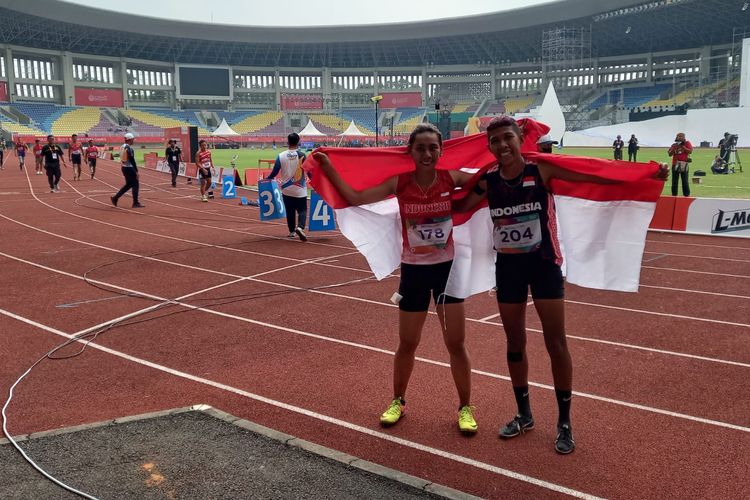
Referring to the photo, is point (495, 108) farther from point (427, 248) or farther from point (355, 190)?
point (427, 248)

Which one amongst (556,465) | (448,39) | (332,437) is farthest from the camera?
(448,39)

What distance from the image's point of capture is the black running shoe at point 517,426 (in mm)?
4062

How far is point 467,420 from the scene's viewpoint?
13.6ft

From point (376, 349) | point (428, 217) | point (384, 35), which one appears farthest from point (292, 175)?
point (384, 35)

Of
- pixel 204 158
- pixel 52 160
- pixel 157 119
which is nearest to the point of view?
pixel 204 158

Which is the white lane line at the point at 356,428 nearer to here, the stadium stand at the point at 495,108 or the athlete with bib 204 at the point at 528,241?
the athlete with bib 204 at the point at 528,241

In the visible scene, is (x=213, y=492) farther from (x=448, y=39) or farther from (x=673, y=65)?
(x=448, y=39)

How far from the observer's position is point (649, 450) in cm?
391

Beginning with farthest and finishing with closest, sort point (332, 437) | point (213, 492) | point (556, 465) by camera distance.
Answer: point (332, 437), point (556, 465), point (213, 492)

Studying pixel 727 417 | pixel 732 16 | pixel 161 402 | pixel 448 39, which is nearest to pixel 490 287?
pixel 727 417

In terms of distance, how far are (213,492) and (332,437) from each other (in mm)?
973

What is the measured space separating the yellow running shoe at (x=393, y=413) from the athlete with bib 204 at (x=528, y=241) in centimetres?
96

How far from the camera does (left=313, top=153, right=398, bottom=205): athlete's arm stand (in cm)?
424

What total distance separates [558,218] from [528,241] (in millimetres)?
541
